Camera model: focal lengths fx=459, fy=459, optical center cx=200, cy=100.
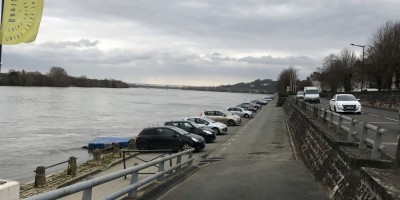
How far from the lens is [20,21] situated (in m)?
5.84

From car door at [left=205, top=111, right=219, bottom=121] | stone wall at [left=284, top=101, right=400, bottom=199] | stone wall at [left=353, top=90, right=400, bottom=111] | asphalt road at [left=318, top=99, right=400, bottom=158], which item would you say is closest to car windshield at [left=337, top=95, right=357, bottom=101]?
asphalt road at [left=318, top=99, right=400, bottom=158]

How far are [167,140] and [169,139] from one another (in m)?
0.13

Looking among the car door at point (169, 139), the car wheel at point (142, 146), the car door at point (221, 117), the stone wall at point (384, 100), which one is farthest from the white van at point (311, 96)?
the car wheel at point (142, 146)

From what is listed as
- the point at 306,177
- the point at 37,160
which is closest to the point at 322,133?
the point at 306,177

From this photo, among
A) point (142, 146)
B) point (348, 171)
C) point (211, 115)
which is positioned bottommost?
point (142, 146)

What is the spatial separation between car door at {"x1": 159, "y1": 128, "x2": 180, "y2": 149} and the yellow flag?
20975 mm

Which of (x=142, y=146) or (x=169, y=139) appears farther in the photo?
(x=142, y=146)

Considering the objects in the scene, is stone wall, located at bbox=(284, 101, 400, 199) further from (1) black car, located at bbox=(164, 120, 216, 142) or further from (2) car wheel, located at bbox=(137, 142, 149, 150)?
(1) black car, located at bbox=(164, 120, 216, 142)

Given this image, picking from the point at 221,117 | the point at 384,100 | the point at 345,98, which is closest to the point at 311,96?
the point at 384,100

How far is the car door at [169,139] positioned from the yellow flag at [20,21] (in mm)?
20975

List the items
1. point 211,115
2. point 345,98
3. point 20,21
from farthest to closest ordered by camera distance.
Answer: point 211,115 < point 345,98 < point 20,21

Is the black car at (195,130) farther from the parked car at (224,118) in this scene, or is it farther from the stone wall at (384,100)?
the stone wall at (384,100)

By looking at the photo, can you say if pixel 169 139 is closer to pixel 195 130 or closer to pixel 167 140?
pixel 167 140

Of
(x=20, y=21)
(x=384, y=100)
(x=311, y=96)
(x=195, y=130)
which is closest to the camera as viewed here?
(x=20, y=21)
